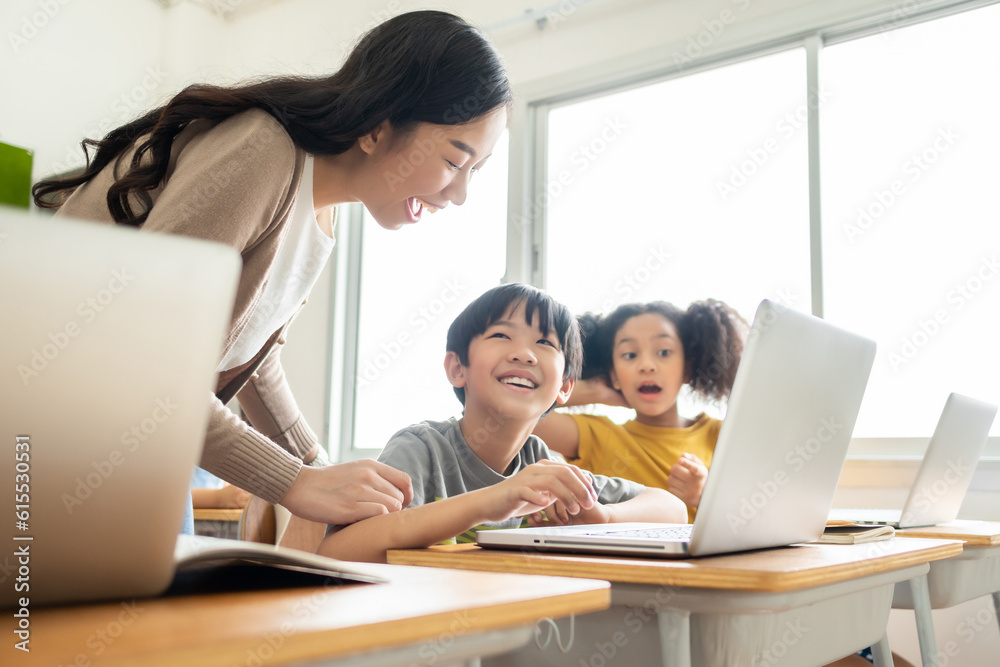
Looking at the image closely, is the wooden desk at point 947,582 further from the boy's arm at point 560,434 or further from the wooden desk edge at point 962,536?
the boy's arm at point 560,434

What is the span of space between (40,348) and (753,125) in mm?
2876

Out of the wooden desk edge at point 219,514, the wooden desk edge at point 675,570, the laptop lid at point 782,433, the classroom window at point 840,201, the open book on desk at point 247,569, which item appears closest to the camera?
the open book on desk at point 247,569

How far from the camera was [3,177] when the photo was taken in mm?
1054

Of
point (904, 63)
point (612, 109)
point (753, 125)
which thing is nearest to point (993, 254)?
point (904, 63)

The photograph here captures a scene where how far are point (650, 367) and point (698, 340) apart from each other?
18 centimetres

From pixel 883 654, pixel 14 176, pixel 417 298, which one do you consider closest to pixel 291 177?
pixel 14 176

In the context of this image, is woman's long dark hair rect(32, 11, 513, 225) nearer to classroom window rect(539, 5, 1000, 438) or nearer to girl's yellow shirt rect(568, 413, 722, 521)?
girl's yellow shirt rect(568, 413, 722, 521)

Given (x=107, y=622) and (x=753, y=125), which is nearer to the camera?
(x=107, y=622)

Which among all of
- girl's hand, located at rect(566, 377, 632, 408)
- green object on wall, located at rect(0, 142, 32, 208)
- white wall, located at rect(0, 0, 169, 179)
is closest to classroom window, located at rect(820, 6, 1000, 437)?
girl's hand, located at rect(566, 377, 632, 408)

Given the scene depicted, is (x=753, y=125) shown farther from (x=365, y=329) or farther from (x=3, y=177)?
(x=3, y=177)

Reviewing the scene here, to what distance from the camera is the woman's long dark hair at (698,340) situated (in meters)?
2.32

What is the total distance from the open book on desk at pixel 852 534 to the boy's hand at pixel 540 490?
0.28 meters

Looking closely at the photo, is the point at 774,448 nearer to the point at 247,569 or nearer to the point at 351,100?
the point at 247,569

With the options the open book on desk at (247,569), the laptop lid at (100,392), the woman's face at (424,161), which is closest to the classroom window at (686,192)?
the woman's face at (424,161)
